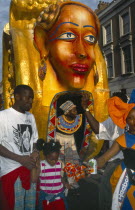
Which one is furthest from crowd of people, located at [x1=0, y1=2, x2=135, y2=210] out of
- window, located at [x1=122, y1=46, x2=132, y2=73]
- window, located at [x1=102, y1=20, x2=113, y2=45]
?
window, located at [x1=102, y1=20, x2=113, y2=45]

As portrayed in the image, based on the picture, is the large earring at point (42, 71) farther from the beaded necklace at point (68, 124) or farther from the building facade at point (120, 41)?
the building facade at point (120, 41)

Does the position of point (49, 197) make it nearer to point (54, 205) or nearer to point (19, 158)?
point (54, 205)

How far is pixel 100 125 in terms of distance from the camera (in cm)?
291

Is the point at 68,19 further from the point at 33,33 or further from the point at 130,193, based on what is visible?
the point at 130,193

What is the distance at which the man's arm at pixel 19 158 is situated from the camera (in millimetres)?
2295

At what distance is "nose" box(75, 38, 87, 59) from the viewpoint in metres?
3.12

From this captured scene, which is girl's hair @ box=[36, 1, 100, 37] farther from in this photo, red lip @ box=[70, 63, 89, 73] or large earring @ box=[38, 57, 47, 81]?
red lip @ box=[70, 63, 89, 73]

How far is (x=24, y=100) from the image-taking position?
2506mm

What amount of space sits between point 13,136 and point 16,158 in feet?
0.64

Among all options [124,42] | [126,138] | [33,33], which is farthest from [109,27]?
[126,138]

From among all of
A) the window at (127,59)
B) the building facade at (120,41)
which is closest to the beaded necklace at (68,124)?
the building facade at (120,41)

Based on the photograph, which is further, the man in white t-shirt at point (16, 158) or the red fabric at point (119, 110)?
the red fabric at point (119, 110)

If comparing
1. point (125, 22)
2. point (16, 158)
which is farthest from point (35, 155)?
point (125, 22)

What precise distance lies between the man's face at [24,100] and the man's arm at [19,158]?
0.40 metres
